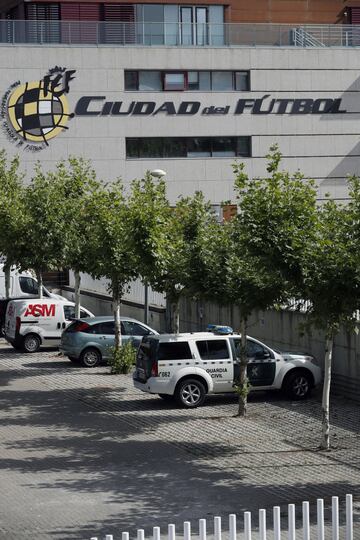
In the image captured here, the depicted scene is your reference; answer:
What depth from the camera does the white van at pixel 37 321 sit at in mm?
32031

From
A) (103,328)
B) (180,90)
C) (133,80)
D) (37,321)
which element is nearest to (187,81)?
(180,90)

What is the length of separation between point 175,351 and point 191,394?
3.29ft

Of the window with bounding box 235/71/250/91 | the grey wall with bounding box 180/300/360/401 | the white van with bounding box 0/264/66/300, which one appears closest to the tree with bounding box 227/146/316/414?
the grey wall with bounding box 180/300/360/401

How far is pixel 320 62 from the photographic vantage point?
52625 millimetres

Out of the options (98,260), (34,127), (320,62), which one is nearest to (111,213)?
(98,260)

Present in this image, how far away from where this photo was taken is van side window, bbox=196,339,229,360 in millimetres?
22406

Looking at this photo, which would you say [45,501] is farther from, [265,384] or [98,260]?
[98,260]

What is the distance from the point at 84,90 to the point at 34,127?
2.99 m

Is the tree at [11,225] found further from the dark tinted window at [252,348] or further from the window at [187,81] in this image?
the window at [187,81]

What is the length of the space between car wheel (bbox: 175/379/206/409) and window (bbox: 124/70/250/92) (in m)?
30.5

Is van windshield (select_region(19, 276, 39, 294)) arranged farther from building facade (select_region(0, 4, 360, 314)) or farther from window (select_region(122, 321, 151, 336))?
window (select_region(122, 321, 151, 336))

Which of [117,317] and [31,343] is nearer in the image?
[117,317]

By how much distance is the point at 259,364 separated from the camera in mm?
22734

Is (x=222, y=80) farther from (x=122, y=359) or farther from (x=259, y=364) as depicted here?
(x=259, y=364)
